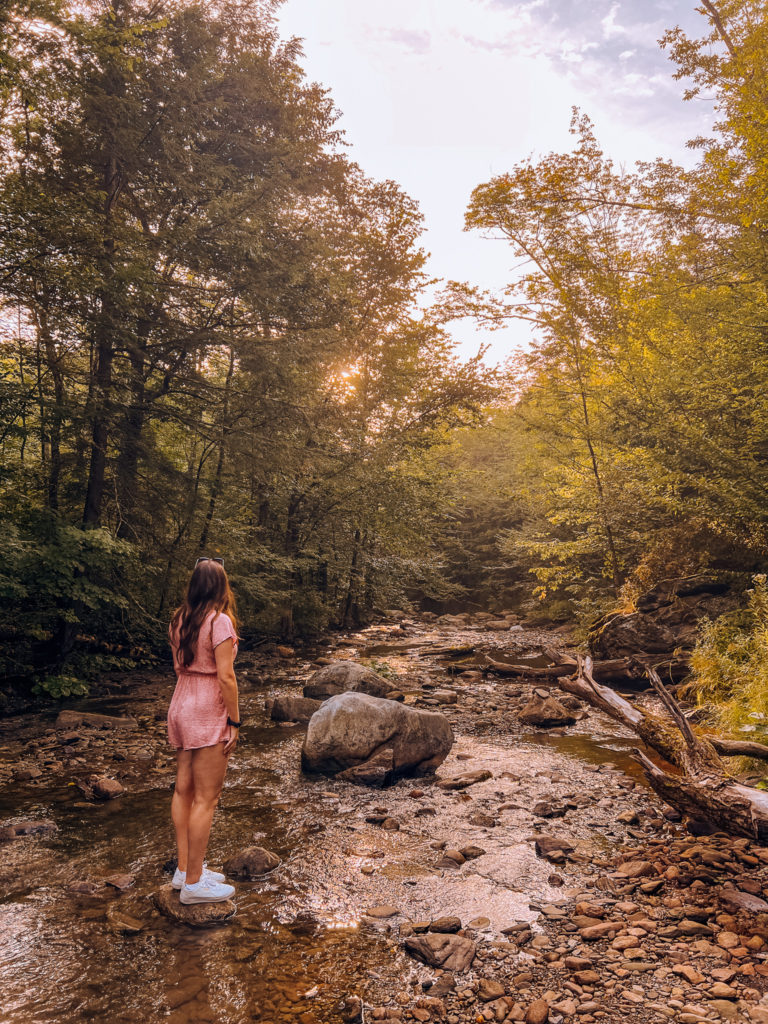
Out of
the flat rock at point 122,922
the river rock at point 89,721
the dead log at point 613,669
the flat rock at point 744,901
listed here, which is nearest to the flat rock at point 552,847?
the flat rock at point 744,901

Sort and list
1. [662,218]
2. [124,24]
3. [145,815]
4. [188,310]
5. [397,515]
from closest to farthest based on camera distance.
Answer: [145,815] < [124,24] < [188,310] < [662,218] < [397,515]

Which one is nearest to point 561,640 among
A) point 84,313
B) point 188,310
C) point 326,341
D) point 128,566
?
point 326,341

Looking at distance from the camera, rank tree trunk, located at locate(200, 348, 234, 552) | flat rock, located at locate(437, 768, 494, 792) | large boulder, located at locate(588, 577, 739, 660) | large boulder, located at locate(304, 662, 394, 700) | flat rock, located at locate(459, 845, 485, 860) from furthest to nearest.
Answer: tree trunk, located at locate(200, 348, 234, 552) < large boulder, located at locate(588, 577, 739, 660) < large boulder, located at locate(304, 662, 394, 700) < flat rock, located at locate(437, 768, 494, 792) < flat rock, located at locate(459, 845, 485, 860)

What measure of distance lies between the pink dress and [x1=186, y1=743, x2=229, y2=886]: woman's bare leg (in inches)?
3.6

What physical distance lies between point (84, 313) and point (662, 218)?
1526cm

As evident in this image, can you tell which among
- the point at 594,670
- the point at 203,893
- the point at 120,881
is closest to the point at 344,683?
the point at 594,670

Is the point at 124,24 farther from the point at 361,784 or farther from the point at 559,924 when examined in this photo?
the point at 559,924

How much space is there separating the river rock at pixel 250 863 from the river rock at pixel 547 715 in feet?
17.1

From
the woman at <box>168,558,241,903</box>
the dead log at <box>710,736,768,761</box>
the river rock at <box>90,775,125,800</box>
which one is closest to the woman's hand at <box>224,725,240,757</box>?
the woman at <box>168,558,241,903</box>

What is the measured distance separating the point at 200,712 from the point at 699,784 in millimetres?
3861

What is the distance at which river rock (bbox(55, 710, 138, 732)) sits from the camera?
8344 mm

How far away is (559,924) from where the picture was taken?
12.1 feet

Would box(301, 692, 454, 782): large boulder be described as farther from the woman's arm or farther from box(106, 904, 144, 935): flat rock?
the woman's arm

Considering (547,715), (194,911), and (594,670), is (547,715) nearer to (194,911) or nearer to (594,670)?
(594,670)
